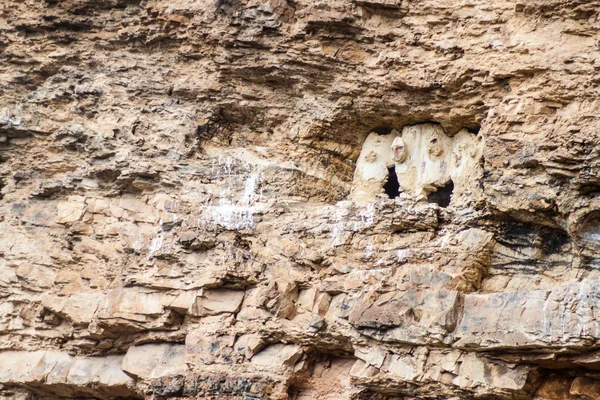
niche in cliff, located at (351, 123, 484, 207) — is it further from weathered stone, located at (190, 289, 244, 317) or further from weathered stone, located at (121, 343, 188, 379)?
weathered stone, located at (121, 343, 188, 379)

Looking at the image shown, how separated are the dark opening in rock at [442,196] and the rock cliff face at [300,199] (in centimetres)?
3

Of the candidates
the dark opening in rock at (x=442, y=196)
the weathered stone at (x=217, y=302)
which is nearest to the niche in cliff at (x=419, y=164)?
the dark opening in rock at (x=442, y=196)

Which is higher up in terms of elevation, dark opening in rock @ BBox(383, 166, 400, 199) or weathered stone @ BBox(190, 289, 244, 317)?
dark opening in rock @ BBox(383, 166, 400, 199)

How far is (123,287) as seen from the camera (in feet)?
44.1

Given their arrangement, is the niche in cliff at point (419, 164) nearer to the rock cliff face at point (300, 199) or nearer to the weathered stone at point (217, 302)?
the rock cliff face at point (300, 199)

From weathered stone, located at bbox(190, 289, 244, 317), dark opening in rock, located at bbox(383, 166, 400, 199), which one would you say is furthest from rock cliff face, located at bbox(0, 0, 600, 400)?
dark opening in rock, located at bbox(383, 166, 400, 199)

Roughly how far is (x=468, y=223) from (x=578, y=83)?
235 centimetres

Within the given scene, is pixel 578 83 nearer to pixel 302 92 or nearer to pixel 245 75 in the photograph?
pixel 302 92

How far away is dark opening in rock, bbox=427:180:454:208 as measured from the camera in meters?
13.1

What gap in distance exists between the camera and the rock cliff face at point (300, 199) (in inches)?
435

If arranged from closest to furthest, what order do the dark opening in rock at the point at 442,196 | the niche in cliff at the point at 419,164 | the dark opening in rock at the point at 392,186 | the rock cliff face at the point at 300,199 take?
the rock cliff face at the point at 300,199, the niche in cliff at the point at 419,164, the dark opening in rock at the point at 442,196, the dark opening in rock at the point at 392,186

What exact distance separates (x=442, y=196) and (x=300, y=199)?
2263mm

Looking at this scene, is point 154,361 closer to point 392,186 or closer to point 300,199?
point 300,199

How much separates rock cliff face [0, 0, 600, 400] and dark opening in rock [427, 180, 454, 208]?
0.03 metres
